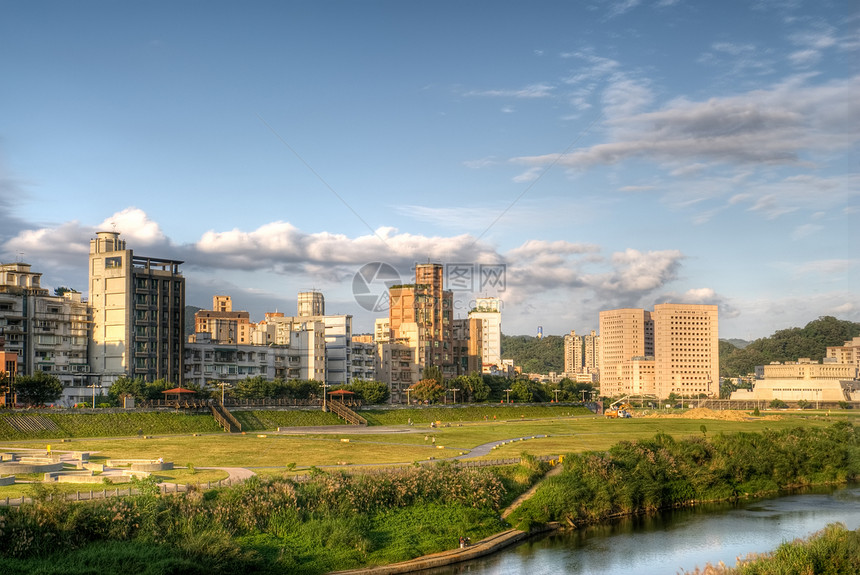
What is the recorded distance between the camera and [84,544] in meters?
35.8

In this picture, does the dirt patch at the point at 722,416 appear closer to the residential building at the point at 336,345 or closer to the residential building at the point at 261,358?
the residential building at the point at 336,345

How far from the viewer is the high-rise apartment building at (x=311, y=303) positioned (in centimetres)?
19475

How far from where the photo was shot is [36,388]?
90688mm

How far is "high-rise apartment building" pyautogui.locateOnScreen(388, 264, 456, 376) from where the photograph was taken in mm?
172125

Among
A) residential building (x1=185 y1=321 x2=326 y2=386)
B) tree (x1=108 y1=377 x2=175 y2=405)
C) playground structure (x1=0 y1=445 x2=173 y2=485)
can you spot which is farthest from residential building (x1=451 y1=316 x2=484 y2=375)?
playground structure (x1=0 y1=445 x2=173 y2=485)

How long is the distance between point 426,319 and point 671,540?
131 meters

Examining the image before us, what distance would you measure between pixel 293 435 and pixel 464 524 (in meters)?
41.6

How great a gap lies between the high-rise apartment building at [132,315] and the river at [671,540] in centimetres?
7534

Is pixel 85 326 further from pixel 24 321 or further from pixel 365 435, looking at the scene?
pixel 365 435

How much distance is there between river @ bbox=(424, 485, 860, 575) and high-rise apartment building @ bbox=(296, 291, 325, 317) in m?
142

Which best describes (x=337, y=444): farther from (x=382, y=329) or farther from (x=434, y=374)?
(x=382, y=329)

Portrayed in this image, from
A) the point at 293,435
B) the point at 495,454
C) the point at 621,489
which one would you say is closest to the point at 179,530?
the point at 621,489

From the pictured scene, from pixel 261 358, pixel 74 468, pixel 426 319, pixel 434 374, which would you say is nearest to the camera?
pixel 74 468

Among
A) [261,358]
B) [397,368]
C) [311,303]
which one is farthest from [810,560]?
[311,303]
